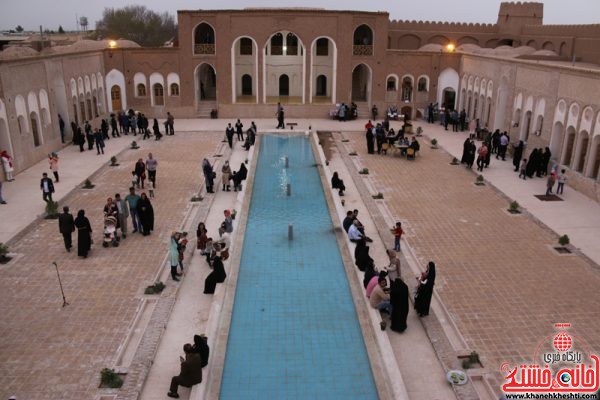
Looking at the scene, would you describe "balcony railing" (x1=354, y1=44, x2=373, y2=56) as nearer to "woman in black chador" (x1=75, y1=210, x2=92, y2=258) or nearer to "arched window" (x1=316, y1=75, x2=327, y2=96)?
"arched window" (x1=316, y1=75, x2=327, y2=96)

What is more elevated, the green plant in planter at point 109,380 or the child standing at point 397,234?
the child standing at point 397,234

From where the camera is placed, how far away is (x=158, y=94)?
→ 2912 centimetres

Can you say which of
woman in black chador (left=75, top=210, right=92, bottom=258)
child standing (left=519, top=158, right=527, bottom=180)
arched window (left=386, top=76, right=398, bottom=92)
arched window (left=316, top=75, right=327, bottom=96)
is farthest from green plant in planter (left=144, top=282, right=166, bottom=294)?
arched window (left=316, top=75, right=327, bottom=96)

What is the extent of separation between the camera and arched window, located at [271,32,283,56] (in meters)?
32.3

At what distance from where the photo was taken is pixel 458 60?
93.9ft

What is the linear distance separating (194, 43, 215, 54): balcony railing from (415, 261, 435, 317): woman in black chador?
2303cm

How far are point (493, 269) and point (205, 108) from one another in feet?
72.5

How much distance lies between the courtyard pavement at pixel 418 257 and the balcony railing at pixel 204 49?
12.3 meters

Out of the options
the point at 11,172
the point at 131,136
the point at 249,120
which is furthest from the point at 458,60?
the point at 11,172

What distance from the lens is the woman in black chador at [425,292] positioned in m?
8.63

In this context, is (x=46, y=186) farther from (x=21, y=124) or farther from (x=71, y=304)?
(x=71, y=304)

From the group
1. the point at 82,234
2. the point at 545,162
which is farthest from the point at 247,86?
the point at 82,234

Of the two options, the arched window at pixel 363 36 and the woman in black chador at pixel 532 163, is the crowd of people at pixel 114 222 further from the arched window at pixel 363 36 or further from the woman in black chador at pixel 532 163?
the arched window at pixel 363 36

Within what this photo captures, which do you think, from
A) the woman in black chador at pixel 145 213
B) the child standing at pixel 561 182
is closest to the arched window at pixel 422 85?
the child standing at pixel 561 182
